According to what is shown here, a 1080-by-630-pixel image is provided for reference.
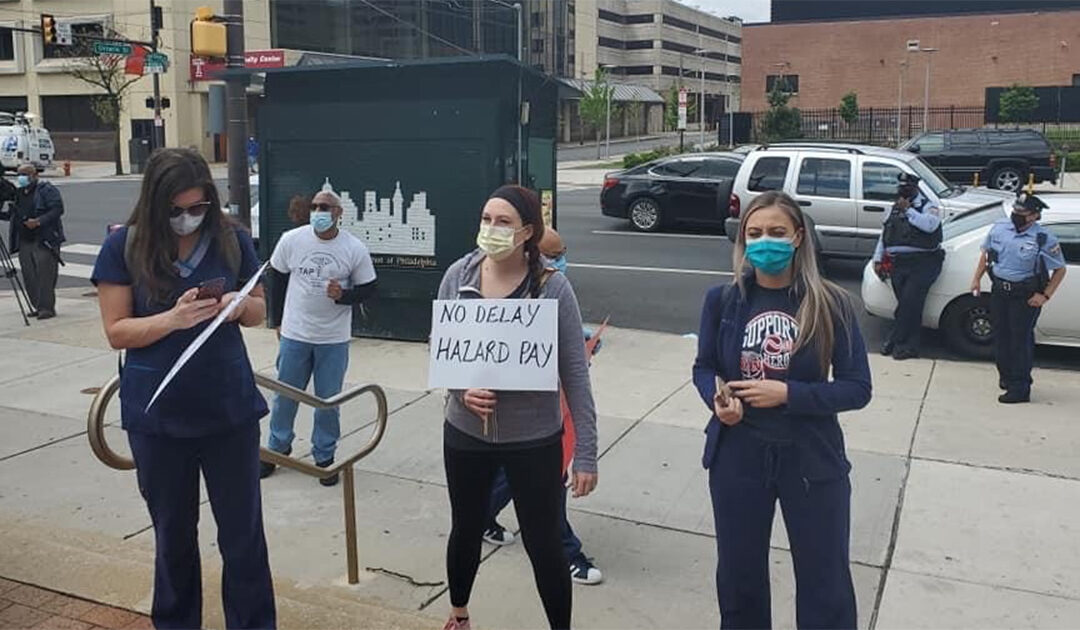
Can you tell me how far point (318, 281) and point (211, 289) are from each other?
2.54 meters

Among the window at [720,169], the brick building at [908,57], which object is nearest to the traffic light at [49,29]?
the window at [720,169]

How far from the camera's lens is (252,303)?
3547 mm

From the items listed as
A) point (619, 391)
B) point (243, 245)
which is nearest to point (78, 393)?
point (619, 391)

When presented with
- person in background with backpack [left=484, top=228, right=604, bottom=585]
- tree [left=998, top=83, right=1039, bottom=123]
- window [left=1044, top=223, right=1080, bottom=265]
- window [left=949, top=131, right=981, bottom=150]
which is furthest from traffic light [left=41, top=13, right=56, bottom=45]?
tree [left=998, top=83, right=1039, bottom=123]

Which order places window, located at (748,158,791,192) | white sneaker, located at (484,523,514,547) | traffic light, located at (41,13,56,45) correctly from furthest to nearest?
traffic light, located at (41,13,56,45) < window, located at (748,158,791,192) < white sneaker, located at (484,523,514,547)

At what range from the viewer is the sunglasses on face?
3373 mm

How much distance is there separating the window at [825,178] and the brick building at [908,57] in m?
44.8

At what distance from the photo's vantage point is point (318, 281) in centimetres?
589

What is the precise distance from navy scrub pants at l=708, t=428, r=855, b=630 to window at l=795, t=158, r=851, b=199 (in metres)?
11.2

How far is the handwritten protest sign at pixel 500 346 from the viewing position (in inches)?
141

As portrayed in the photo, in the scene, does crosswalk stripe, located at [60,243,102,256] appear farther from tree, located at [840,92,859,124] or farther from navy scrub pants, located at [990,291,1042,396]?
tree, located at [840,92,859,124]

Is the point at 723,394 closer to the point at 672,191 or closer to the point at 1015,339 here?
the point at 1015,339

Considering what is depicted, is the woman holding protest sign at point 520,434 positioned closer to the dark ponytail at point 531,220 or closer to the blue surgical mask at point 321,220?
the dark ponytail at point 531,220

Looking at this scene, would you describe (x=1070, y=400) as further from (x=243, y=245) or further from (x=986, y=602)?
(x=243, y=245)
